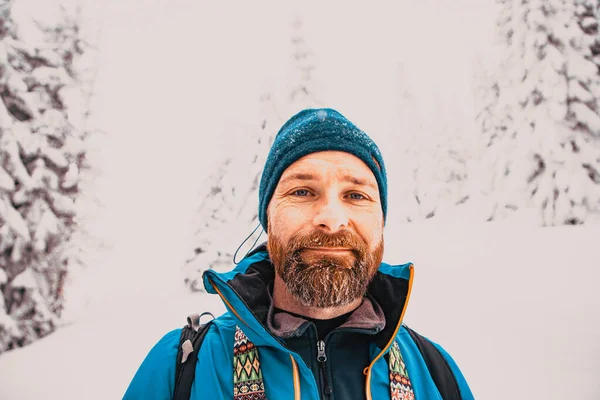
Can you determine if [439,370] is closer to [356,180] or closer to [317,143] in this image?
[356,180]

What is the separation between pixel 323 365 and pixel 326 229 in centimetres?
80

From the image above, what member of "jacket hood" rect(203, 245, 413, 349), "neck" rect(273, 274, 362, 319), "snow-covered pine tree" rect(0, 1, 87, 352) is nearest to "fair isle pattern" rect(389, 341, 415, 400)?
"jacket hood" rect(203, 245, 413, 349)

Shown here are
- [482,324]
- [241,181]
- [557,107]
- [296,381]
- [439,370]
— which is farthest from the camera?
[241,181]

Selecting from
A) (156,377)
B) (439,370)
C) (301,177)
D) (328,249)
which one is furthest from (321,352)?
(301,177)

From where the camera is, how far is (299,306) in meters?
2.22

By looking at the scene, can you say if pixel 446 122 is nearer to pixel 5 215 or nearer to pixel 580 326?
pixel 580 326

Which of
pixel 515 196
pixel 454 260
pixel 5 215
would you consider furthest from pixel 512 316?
pixel 5 215

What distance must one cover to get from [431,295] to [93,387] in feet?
34.7

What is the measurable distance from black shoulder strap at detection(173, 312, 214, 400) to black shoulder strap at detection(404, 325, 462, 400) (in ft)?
4.87

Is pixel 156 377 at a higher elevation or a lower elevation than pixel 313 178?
lower

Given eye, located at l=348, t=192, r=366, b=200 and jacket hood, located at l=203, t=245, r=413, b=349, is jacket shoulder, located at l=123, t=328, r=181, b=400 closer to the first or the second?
jacket hood, located at l=203, t=245, r=413, b=349

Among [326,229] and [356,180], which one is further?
[356,180]

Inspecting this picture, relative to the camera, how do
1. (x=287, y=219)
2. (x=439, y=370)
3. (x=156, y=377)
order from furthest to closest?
1. (x=439, y=370)
2. (x=287, y=219)
3. (x=156, y=377)

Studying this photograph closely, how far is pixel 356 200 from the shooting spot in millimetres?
2279
